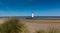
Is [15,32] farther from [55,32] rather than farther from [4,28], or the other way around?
[55,32]

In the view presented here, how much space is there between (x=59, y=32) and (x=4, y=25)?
2270mm

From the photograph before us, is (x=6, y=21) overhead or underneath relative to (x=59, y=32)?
overhead

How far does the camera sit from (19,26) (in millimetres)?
7605

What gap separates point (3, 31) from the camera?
7.14 meters

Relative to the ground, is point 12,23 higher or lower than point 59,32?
higher

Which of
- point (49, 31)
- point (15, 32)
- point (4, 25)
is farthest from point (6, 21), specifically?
point (49, 31)

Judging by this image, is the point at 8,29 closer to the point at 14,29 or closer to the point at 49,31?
the point at 14,29

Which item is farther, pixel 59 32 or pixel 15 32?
pixel 59 32

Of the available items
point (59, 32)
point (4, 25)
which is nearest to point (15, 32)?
point (4, 25)

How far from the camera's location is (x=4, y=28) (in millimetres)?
7285

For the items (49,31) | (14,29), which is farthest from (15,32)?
(49,31)

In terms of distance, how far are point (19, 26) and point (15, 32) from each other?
1.57 ft

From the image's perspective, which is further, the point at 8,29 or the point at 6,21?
the point at 6,21

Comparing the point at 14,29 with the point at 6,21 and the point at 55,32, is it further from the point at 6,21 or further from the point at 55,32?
the point at 55,32
